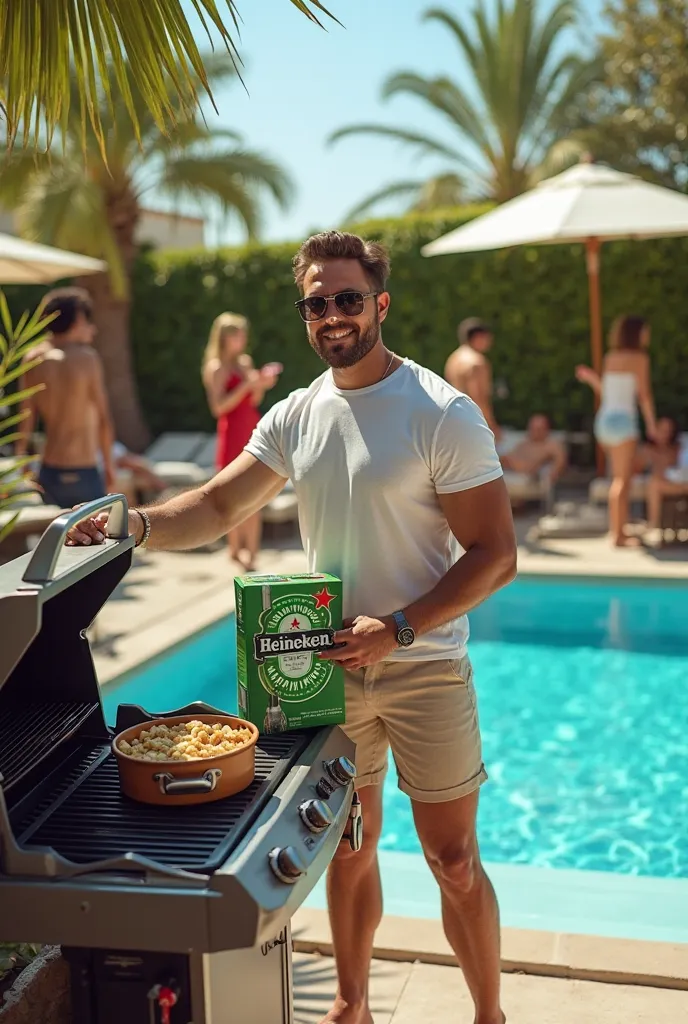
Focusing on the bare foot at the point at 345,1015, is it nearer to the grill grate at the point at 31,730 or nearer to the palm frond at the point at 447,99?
the grill grate at the point at 31,730

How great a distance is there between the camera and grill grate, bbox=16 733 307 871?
1705 mm

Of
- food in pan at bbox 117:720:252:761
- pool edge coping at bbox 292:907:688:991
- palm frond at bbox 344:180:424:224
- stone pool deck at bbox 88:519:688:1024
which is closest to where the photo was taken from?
food in pan at bbox 117:720:252:761

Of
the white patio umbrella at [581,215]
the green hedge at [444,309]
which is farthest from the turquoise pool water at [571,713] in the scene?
the green hedge at [444,309]

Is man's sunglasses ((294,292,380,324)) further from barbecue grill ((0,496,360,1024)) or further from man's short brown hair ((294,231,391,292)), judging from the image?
barbecue grill ((0,496,360,1024))

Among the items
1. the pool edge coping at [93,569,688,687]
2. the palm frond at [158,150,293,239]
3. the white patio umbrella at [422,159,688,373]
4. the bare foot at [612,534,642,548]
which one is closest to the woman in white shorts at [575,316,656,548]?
the bare foot at [612,534,642,548]

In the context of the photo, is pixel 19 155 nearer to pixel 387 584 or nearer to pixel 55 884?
pixel 387 584

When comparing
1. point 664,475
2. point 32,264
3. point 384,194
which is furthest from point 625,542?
point 384,194

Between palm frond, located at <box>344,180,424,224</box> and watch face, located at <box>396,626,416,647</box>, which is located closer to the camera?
watch face, located at <box>396,626,416,647</box>

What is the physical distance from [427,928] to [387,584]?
4.22 feet

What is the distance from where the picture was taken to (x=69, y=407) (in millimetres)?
6906

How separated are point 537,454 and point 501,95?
1066 cm

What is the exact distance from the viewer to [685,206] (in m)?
9.30

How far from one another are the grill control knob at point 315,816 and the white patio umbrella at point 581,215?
792 cm

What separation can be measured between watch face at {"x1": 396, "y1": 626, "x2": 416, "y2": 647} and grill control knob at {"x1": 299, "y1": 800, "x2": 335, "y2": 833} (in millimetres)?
587
